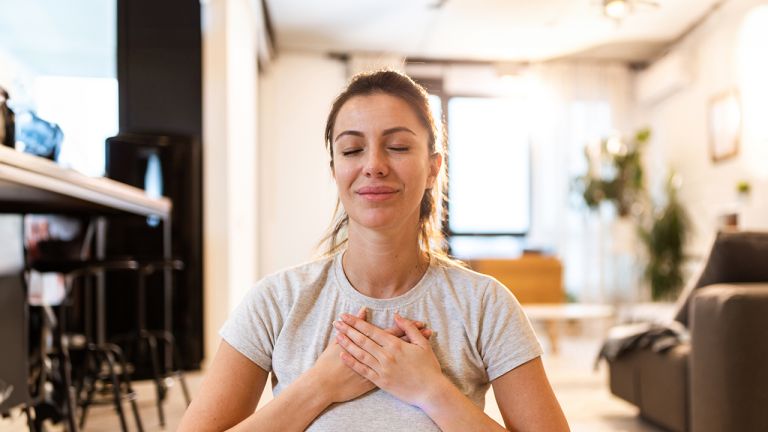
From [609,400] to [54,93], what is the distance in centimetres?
369

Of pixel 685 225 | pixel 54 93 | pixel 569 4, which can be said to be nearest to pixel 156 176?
pixel 54 93

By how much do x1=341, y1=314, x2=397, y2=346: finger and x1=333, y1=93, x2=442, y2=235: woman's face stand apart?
152 mm

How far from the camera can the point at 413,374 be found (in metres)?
0.99

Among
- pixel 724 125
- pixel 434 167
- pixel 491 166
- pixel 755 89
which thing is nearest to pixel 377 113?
pixel 434 167

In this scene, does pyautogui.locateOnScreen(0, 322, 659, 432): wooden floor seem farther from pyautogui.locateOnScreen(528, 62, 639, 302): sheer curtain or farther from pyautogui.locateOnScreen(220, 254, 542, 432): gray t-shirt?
pyautogui.locateOnScreen(528, 62, 639, 302): sheer curtain

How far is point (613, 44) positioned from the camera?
7160mm

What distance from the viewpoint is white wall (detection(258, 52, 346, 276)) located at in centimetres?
743

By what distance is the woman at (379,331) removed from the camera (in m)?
1.00

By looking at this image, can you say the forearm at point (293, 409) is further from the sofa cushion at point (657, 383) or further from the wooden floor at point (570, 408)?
the sofa cushion at point (657, 383)

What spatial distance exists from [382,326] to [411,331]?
0.06 metres

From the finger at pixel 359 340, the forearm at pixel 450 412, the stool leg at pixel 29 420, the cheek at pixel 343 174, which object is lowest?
the stool leg at pixel 29 420

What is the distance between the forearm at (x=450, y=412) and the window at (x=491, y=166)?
263 inches

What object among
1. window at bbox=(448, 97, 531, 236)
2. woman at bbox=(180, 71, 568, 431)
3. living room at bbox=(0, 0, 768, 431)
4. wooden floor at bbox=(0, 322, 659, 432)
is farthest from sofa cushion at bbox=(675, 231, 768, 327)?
window at bbox=(448, 97, 531, 236)

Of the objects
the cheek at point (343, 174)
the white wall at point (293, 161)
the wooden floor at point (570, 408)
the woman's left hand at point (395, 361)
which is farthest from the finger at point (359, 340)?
the white wall at point (293, 161)
